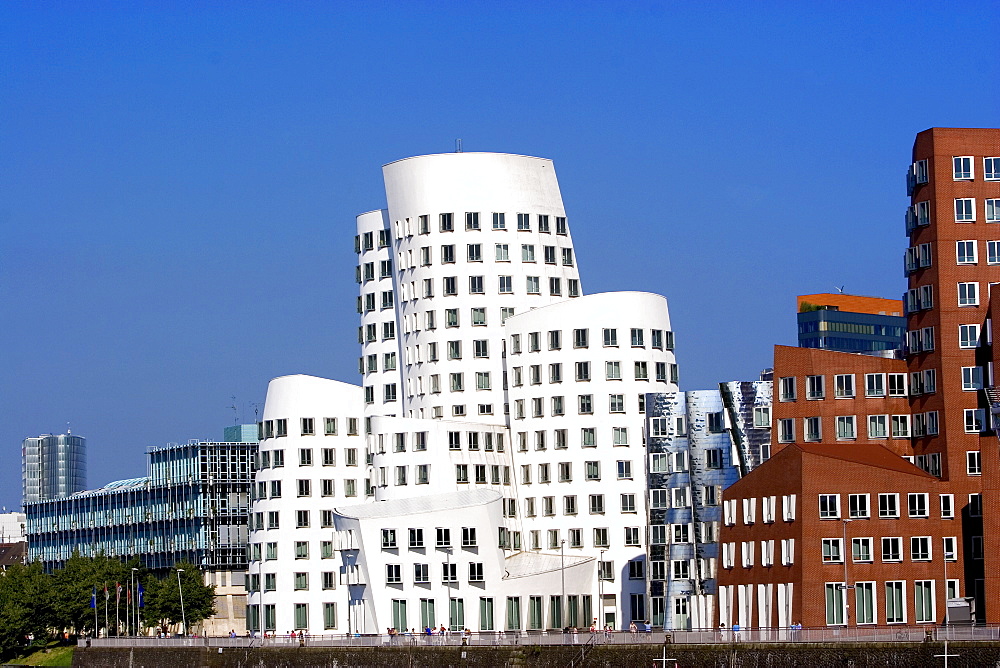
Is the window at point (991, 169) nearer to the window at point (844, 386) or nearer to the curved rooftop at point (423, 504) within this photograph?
the window at point (844, 386)

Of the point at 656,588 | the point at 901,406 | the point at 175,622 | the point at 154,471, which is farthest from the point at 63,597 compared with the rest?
the point at 901,406

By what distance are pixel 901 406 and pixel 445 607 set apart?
108ft

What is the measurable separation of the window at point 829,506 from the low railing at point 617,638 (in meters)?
8.23

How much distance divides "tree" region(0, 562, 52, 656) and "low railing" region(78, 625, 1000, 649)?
18785 millimetres

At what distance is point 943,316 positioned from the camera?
116438 millimetres

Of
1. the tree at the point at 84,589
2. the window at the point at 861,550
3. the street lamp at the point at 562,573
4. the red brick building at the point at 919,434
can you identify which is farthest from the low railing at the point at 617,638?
the tree at the point at 84,589

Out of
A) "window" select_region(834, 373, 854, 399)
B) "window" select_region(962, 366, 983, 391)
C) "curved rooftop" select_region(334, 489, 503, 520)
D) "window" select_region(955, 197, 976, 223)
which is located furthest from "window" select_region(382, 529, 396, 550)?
"window" select_region(955, 197, 976, 223)

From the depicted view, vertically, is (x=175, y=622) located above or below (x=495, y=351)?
below

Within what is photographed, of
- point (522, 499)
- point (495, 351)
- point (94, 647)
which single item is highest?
point (495, 351)

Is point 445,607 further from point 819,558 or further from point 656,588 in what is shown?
point 819,558

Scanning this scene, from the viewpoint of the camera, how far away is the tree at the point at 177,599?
545 feet

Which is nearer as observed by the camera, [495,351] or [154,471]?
[495,351]

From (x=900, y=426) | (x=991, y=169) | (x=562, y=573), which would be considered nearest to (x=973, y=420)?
(x=900, y=426)

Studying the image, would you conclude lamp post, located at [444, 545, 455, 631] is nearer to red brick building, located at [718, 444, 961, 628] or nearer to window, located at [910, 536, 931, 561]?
red brick building, located at [718, 444, 961, 628]
